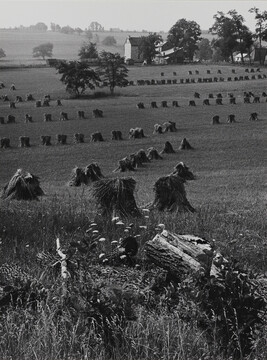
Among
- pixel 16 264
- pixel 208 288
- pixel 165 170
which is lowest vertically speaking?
pixel 165 170

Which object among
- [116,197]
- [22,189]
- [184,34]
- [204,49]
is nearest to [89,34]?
[204,49]

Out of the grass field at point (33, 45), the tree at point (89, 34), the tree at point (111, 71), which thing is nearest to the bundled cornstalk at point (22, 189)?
the tree at point (111, 71)

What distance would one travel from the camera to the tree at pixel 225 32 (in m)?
111

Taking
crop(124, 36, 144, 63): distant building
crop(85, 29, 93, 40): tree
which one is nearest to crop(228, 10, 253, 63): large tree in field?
crop(124, 36, 144, 63): distant building

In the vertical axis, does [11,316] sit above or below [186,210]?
above

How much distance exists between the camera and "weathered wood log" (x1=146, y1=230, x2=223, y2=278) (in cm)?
700

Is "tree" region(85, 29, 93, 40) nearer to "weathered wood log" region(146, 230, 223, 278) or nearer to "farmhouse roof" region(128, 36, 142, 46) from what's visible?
"farmhouse roof" region(128, 36, 142, 46)

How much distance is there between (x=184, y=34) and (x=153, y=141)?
268 feet

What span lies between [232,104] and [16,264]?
5976 cm

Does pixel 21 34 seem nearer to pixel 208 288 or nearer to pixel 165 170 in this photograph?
pixel 165 170

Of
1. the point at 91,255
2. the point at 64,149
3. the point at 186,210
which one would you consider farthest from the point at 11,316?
the point at 64,149

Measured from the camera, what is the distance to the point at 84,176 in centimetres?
2806

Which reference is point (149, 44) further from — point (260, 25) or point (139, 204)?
point (139, 204)

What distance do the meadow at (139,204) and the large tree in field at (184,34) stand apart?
37011 mm
